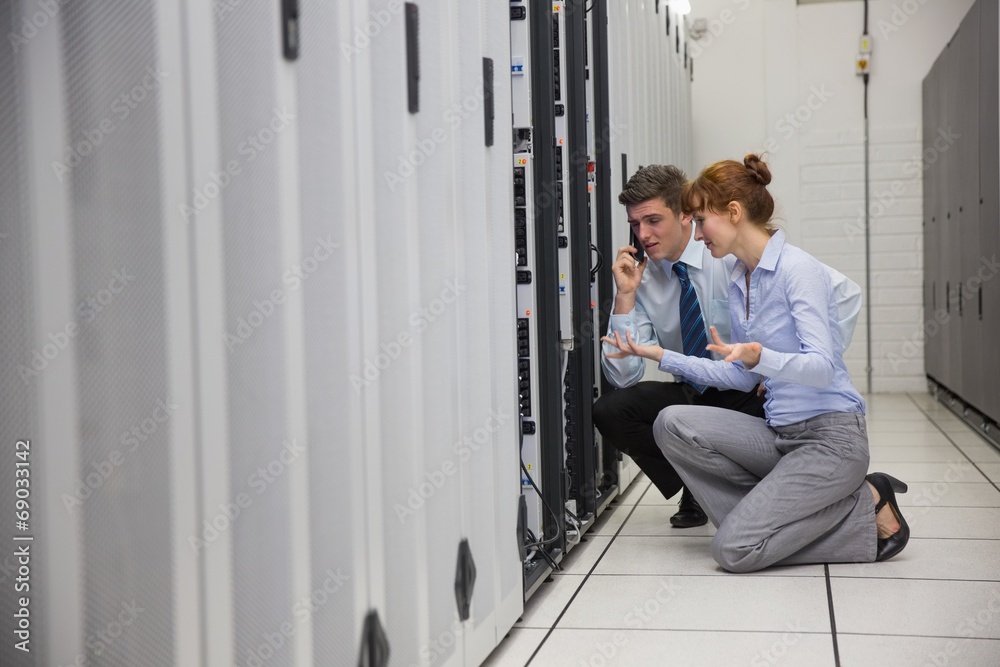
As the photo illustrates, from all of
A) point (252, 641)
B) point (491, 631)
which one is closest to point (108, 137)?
point (252, 641)

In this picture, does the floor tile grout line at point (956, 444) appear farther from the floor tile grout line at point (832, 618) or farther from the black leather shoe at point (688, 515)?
the floor tile grout line at point (832, 618)

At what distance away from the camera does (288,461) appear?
135cm

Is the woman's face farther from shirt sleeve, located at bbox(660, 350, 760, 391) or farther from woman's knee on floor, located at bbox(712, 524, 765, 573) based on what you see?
woman's knee on floor, located at bbox(712, 524, 765, 573)

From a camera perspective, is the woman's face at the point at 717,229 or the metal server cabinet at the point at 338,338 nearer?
the metal server cabinet at the point at 338,338

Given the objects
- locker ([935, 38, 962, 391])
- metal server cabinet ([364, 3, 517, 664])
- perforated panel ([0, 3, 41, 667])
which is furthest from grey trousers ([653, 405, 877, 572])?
locker ([935, 38, 962, 391])

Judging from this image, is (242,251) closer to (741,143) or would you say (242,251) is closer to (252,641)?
(252,641)

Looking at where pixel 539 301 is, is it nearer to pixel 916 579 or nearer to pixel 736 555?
pixel 736 555

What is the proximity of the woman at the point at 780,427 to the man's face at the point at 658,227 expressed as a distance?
0.39 metres

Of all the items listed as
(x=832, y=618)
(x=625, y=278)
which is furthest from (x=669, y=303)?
(x=832, y=618)

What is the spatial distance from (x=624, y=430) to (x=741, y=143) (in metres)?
5.14

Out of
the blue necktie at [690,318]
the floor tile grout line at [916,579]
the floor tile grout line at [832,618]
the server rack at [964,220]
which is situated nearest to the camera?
the floor tile grout line at [832,618]

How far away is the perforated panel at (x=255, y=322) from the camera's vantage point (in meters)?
1.27

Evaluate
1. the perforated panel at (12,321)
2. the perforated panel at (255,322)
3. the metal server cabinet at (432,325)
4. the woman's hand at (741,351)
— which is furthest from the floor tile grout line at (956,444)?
the perforated panel at (12,321)

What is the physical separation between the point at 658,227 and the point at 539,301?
600 mm
